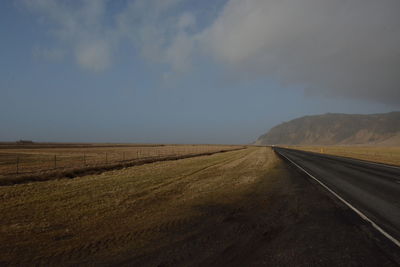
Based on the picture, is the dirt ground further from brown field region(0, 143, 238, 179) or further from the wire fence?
brown field region(0, 143, 238, 179)

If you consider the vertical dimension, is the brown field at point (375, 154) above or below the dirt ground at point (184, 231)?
below

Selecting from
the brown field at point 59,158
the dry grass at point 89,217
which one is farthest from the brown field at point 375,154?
the brown field at point 59,158

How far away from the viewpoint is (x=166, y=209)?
8273 mm

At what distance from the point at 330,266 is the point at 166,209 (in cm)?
522

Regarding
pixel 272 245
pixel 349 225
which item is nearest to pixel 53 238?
pixel 272 245

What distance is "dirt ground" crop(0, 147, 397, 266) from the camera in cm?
457

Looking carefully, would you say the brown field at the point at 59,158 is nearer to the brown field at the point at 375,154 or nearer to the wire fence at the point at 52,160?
the wire fence at the point at 52,160

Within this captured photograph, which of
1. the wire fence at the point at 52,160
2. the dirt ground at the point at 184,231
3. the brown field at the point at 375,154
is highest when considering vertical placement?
the wire fence at the point at 52,160

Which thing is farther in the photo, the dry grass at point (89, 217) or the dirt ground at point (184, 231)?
the dry grass at point (89, 217)

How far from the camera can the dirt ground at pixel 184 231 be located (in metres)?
4.57

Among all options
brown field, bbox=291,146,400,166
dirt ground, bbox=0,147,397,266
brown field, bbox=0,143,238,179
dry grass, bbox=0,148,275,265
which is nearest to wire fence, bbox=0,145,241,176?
brown field, bbox=0,143,238,179

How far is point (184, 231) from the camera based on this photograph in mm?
6066

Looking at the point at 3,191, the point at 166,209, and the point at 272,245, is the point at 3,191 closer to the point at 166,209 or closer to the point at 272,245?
the point at 166,209

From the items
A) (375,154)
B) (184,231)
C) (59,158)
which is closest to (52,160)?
(59,158)
